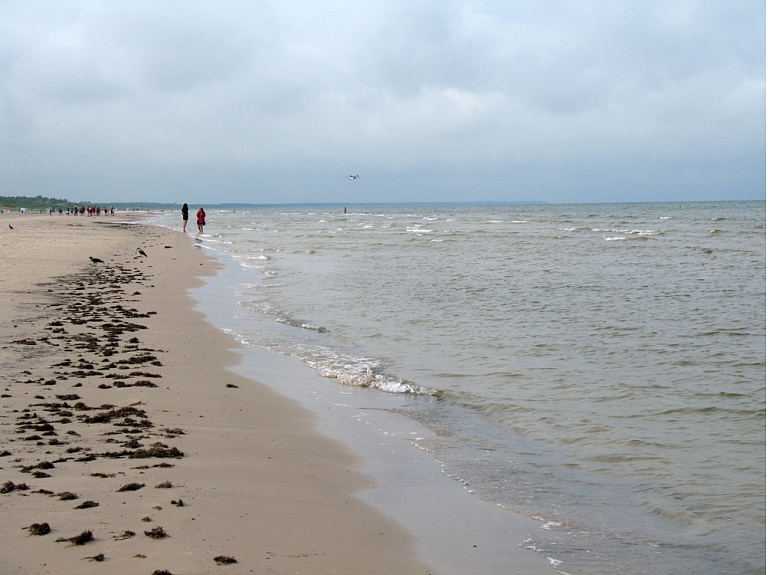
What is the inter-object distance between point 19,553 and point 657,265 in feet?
78.0

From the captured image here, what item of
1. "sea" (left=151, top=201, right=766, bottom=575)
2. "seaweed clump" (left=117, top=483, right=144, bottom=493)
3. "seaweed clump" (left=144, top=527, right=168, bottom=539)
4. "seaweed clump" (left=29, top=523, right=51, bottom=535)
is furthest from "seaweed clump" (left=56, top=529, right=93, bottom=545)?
"sea" (left=151, top=201, right=766, bottom=575)

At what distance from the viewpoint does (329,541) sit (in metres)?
4.08

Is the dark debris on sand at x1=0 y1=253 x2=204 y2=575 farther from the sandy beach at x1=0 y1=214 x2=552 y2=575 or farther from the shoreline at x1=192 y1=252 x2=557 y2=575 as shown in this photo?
the shoreline at x1=192 y1=252 x2=557 y2=575

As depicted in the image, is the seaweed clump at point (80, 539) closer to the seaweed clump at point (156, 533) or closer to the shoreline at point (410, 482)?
the seaweed clump at point (156, 533)

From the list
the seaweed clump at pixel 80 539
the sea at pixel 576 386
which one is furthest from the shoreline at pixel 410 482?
the seaweed clump at pixel 80 539

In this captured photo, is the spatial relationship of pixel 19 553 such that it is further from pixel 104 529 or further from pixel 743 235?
pixel 743 235

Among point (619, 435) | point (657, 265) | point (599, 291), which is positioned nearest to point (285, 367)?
point (619, 435)

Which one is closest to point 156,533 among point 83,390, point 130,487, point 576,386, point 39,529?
point 39,529

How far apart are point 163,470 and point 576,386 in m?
5.25

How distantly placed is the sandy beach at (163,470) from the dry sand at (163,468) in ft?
0.04

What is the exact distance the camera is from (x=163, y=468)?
4.95 meters

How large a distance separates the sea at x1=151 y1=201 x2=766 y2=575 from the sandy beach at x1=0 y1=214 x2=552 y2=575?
1.19 metres

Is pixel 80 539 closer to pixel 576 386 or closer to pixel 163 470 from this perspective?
pixel 163 470

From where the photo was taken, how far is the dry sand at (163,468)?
12.2 ft
